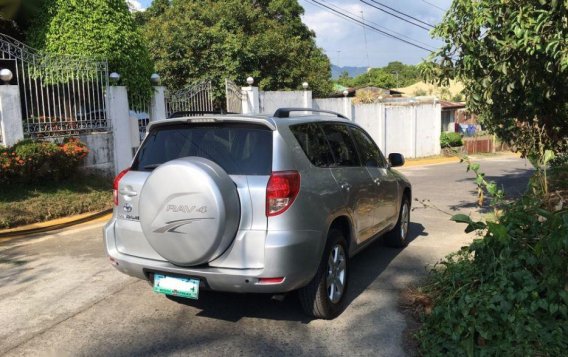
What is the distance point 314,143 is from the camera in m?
4.64

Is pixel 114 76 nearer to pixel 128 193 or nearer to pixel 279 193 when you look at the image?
pixel 128 193

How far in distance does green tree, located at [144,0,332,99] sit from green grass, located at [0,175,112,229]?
7507mm

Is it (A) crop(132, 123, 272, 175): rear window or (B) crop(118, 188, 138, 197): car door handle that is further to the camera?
(B) crop(118, 188, 138, 197): car door handle

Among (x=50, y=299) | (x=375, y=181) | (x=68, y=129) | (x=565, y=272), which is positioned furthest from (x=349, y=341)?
(x=68, y=129)

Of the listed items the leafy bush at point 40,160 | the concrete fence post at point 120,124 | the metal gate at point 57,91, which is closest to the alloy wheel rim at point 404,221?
the leafy bush at point 40,160

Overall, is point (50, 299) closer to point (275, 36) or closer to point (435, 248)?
point (435, 248)

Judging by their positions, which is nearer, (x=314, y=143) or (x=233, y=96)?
(x=314, y=143)

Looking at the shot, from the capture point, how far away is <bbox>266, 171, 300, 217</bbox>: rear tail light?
3869mm

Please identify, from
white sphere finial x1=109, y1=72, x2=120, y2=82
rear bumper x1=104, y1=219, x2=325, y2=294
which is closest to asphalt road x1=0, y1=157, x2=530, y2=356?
rear bumper x1=104, y1=219, x2=325, y2=294

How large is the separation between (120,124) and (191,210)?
904 centimetres

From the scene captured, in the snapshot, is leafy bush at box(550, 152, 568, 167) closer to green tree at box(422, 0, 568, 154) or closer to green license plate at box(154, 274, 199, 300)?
green tree at box(422, 0, 568, 154)

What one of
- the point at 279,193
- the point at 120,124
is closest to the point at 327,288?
the point at 279,193

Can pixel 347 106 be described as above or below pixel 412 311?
above

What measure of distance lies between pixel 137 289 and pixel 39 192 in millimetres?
5312
